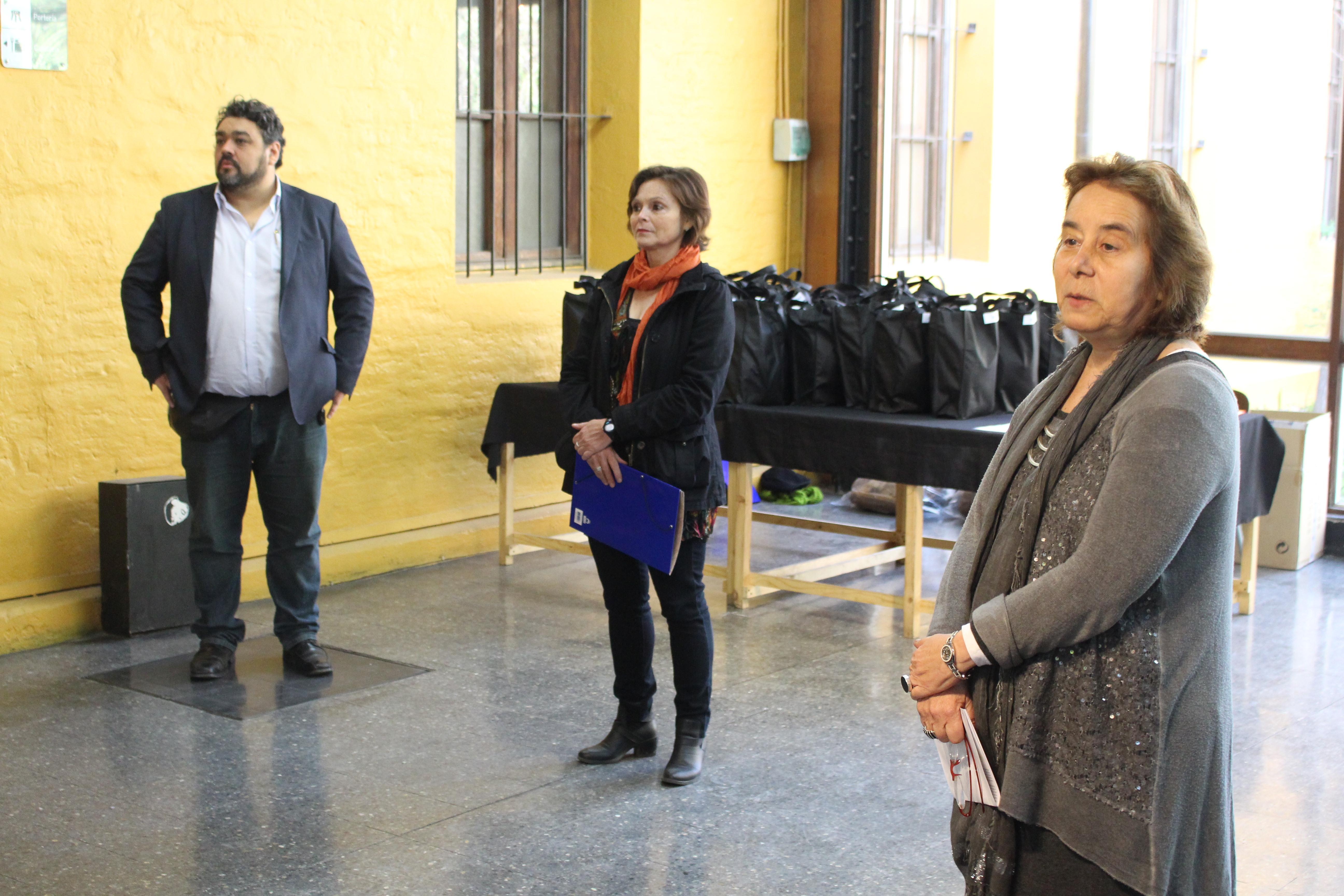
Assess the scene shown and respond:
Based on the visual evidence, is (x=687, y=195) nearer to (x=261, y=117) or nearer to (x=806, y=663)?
(x=261, y=117)

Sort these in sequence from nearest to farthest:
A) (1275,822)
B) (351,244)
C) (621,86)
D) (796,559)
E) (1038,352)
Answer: (1275,822), (351,244), (1038,352), (796,559), (621,86)

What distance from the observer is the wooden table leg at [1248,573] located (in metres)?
5.66

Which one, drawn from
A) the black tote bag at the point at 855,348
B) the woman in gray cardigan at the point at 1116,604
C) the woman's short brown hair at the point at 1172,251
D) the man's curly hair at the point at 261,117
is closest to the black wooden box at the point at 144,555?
the man's curly hair at the point at 261,117

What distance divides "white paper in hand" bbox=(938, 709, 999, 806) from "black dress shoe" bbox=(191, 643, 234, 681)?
334 cm

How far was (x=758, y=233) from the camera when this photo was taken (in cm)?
827

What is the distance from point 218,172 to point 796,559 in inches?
131

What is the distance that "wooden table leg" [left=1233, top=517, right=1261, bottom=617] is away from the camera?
5656 mm

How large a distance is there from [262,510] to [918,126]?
5.37 meters

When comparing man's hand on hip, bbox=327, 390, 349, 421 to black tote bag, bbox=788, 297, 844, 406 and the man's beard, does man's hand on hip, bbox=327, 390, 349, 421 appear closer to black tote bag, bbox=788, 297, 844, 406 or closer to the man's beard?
the man's beard

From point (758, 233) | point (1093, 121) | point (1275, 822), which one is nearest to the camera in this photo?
point (1275, 822)

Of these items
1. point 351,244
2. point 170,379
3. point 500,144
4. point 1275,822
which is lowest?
point 1275,822

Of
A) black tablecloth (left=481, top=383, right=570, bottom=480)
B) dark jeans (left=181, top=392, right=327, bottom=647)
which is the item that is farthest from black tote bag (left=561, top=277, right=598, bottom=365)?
dark jeans (left=181, top=392, right=327, bottom=647)

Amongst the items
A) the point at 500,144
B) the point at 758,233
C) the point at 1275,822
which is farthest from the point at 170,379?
the point at 758,233

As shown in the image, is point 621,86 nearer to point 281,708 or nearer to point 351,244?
point 351,244
